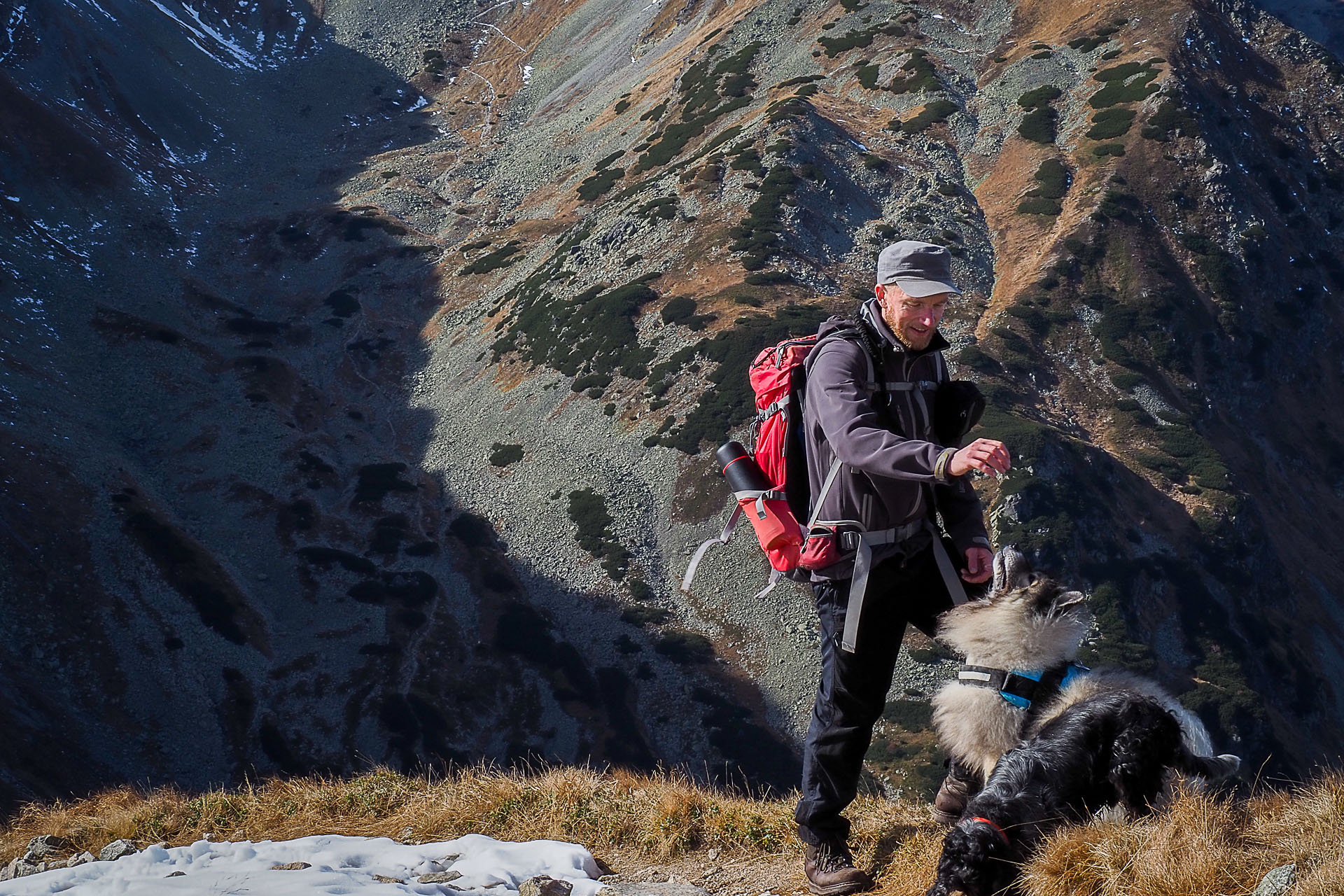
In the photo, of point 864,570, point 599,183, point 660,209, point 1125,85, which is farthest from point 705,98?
point 864,570

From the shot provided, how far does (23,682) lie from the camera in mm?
28578

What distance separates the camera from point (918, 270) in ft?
14.8

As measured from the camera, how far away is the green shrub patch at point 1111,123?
2073 inches

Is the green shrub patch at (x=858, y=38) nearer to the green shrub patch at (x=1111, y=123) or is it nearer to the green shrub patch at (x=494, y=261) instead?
the green shrub patch at (x=1111, y=123)

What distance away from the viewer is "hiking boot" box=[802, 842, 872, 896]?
480cm

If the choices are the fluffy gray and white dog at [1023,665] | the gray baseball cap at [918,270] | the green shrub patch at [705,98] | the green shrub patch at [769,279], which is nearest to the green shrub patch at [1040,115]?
the green shrub patch at [705,98]

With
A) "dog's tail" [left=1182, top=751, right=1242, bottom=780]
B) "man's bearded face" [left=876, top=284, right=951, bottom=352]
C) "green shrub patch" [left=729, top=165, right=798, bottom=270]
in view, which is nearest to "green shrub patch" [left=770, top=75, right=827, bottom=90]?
"green shrub patch" [left=729, top=165, right=798, bottom=270]

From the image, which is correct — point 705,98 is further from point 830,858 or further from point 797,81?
point 830,858

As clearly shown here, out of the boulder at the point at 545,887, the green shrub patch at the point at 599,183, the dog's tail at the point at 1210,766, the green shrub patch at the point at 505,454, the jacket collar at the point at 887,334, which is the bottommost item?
the green shrub patch at the point at 505,454

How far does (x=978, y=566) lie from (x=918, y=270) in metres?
1.49

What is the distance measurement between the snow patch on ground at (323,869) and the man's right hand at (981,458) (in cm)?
313

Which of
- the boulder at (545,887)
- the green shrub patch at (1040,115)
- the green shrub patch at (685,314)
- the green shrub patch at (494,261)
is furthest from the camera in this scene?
the green shrub patch at (494,261)

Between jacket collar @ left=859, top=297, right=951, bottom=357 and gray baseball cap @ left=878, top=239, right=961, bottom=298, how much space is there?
6.3 inches

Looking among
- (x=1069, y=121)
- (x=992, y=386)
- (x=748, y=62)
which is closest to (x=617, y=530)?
(x=992, y=386)
